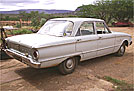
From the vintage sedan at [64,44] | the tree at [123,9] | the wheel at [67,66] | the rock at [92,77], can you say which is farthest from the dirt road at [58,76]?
→ the tree at [123,9]

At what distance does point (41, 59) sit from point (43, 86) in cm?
66

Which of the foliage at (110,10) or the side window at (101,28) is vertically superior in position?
the foliage at (110,10)

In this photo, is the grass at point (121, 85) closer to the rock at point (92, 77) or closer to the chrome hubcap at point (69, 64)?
the rock at point (92, 77)

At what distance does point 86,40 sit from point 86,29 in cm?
55

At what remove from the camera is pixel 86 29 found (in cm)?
502

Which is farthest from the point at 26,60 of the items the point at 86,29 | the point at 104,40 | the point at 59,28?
the point at 104,40

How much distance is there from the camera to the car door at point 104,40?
17.0 feet

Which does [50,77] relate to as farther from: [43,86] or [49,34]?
[49,34]

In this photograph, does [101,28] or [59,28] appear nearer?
[59,28]

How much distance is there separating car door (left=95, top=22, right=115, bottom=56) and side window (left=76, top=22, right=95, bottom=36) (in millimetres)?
234

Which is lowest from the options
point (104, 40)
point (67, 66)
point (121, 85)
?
point (121, 85)

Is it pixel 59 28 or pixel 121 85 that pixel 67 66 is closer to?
pixel 59 28

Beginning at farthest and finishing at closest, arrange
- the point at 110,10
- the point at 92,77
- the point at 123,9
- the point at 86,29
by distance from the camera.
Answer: the point at 110,10 → the point at 123,9 → the point at 86,29 → the point at 92,77

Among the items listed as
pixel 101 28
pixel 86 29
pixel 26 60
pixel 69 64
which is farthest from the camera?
pixel 101 28
